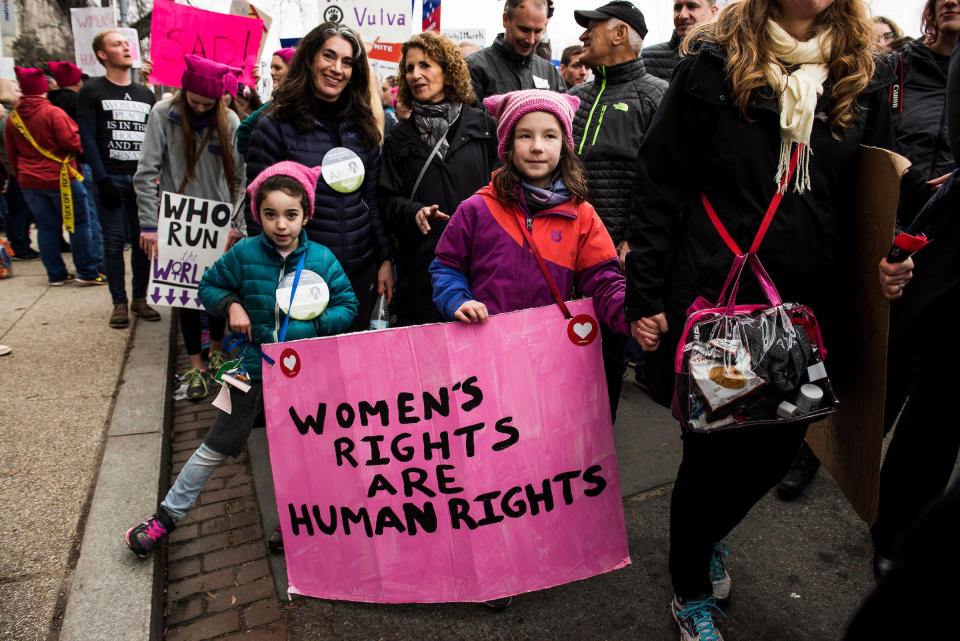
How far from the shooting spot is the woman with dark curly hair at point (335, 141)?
10.0 ft

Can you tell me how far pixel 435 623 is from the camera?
7.37 ft

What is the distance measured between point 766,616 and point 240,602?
6.29 feet

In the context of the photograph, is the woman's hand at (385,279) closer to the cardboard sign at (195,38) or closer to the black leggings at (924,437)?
the black leggings at (924,437)

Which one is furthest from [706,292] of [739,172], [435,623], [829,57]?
[435,623]

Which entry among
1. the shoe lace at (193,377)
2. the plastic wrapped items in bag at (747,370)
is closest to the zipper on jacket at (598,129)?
the plastic wrapped items in bag at (747,370)

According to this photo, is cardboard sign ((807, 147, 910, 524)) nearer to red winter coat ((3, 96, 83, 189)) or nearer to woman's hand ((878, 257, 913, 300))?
woman's hand ((878, 257, 913, 300))

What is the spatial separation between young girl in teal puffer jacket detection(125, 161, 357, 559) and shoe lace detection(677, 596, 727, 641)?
1.69m

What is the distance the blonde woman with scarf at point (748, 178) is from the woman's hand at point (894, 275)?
15 cm

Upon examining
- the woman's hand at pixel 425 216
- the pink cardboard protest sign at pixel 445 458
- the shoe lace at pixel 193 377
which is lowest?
the shoe lace at pixel 193 377

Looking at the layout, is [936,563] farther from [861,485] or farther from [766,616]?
[766,616]

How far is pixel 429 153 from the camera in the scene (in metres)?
3.05

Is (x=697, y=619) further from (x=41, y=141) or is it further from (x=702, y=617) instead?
(x=41, y=141)

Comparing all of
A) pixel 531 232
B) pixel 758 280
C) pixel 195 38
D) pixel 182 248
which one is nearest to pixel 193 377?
pixel 182 248

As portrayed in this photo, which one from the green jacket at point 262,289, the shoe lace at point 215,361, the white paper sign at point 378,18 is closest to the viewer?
the green jacket at point 262,289
